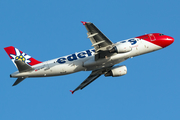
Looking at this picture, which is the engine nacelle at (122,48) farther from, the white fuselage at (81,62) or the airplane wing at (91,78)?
the airplane wing at (91,78)

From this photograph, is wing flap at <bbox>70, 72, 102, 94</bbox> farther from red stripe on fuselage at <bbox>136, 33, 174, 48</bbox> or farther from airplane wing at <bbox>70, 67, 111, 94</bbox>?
red stripe on fuselage at <bbox>136, 33, 174, 48</bbox>

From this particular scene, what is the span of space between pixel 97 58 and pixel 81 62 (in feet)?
10.5

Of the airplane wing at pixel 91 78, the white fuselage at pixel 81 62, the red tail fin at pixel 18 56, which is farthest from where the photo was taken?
the airplane wing at pixel 91 78

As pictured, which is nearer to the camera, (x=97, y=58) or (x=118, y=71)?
(x=97, y=58)

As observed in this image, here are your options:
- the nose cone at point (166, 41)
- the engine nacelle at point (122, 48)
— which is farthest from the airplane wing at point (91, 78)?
the nose cone at point (166, 41)

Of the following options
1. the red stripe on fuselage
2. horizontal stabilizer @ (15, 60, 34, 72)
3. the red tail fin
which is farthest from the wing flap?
the red stripe on fuselage

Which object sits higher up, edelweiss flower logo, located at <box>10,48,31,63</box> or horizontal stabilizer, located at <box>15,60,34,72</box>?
edelweiss flower logo, located at <box>10,48,31,63</box>

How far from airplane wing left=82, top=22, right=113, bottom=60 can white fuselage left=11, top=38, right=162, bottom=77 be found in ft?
4.82

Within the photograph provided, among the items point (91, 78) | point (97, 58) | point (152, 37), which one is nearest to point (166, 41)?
point (152, 37)

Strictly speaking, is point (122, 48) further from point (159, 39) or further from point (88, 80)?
point (88, 80)

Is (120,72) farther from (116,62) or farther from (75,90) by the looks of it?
(75,90)

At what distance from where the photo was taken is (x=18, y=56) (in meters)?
50.7

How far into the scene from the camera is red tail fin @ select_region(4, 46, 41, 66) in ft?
164

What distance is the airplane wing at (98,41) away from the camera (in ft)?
138
